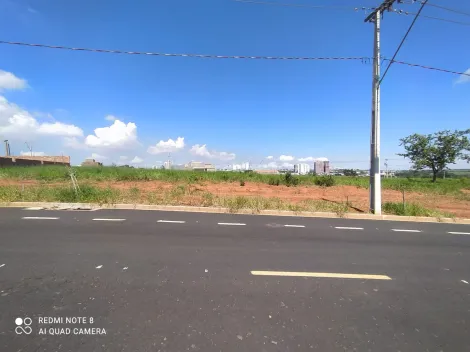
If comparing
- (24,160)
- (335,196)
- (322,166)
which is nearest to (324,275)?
(335,196)

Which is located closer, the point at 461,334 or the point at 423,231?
the point at 461,334

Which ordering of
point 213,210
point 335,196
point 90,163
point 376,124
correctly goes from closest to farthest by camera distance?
1. point 213,210
2. point 376,124
3. point 335,196
4. point 90,163

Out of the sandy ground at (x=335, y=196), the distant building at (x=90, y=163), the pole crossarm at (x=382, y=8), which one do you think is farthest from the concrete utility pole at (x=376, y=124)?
the distant building at (x=90, y=163)

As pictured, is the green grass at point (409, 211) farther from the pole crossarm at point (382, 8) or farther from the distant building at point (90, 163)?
the distant building at point (90, 163)

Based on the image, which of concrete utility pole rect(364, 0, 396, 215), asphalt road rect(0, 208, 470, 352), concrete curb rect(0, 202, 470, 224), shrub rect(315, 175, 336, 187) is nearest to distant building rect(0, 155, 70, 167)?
concrete curb rect(0, 202, 470, 224)

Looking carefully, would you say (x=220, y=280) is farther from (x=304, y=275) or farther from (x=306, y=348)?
(x=306, y=348)

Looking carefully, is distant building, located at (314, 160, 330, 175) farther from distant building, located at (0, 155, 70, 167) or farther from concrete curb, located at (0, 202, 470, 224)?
distant building, located at (0, 155, 70, 167)

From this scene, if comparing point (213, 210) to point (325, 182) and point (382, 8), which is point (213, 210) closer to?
point (382, 8)

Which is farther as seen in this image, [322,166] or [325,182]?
[322,166]

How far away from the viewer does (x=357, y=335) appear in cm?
280

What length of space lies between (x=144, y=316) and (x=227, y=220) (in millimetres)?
6248

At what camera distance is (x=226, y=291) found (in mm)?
3719

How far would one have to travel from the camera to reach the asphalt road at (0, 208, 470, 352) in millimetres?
2678

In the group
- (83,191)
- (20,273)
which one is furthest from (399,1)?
(83,191)
